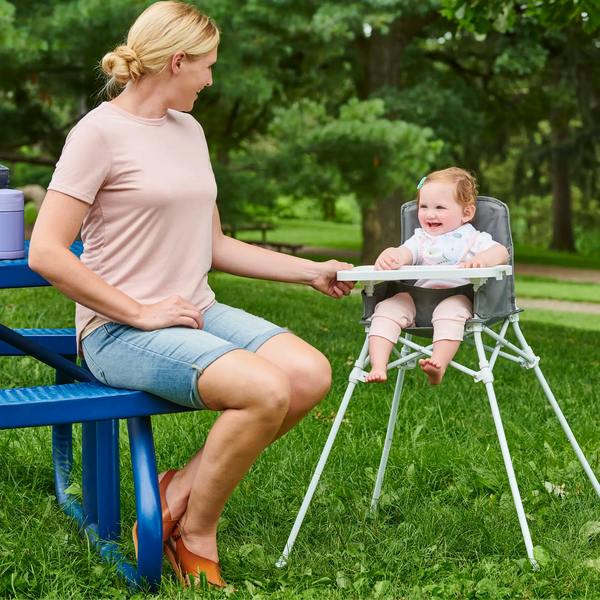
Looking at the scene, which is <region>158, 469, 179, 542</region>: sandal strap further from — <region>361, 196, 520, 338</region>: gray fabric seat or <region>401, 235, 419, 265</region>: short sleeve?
<region>401, 235, 419, 265</region>: short sleeve

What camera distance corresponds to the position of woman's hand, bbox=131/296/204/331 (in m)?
2.41

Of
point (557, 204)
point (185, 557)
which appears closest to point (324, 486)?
point (185, 557)

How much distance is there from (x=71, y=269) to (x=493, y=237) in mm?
1406

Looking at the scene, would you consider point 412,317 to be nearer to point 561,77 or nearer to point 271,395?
point 271,395

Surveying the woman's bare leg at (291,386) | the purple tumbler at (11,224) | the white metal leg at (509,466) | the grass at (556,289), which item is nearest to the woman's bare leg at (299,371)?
the woman's bare leg at (291,386)

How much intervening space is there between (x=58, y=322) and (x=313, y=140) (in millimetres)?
5886

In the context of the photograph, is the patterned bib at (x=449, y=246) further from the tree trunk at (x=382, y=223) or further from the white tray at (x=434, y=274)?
the tree trunk at (x=382, y=223)

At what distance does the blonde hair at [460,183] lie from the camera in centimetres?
281

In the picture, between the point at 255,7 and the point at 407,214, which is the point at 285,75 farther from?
the point at 407,214

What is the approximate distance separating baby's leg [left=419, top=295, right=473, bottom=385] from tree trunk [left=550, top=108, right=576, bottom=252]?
18491 mm

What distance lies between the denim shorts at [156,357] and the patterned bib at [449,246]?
2.26 feet

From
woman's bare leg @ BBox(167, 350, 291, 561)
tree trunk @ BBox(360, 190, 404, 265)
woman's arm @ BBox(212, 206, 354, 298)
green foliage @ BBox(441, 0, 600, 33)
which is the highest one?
green foliage @ BBox(441, 0, 600, 33)

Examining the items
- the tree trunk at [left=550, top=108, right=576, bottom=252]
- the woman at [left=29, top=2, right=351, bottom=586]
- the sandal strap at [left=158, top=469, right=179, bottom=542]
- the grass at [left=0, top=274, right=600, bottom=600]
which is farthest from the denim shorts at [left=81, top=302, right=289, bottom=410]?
the tree trunk at [left=550, top=108, right=576, bottom=252]

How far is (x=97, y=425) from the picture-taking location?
2650 millimetres
